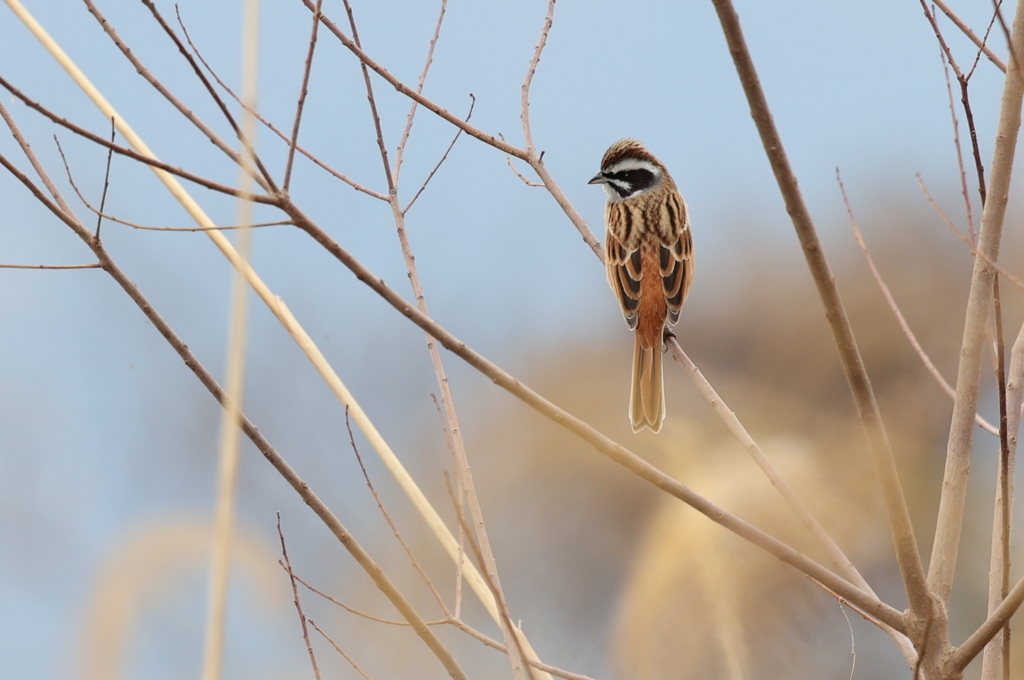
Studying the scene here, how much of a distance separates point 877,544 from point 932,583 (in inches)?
184

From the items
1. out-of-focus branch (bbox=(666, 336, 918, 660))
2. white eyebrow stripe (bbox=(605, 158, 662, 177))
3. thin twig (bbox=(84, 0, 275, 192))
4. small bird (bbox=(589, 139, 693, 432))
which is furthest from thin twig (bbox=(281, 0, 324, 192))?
white eyebrow stripe (bbox=(605, 158, 662, 177))

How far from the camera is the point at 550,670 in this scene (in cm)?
159

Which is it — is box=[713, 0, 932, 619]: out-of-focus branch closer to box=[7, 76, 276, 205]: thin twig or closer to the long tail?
box=[7, 76, 276, 205]: thin twig

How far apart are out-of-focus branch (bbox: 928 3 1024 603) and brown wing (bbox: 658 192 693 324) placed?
1705mm

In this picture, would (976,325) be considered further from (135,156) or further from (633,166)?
(633,166)

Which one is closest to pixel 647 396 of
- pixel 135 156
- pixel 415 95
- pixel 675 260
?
pixel 675 260

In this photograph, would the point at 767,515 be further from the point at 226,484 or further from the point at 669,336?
the point at 226,484

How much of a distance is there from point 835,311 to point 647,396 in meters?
1.87

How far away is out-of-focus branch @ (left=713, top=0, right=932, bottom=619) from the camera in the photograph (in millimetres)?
1340

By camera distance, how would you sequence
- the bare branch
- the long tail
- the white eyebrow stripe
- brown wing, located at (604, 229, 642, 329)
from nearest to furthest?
the bare branch
the long tail
brown wing, located at (604, 229, 642, 329)
the white eyebrow stripe

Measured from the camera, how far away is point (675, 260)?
356 centimetres

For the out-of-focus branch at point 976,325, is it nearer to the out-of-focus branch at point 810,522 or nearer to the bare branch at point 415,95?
the out-of-focus branch at point 810,522

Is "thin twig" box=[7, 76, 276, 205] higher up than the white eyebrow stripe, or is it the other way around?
the white eyebrow stripe

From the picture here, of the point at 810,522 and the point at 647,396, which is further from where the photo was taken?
the point at 647,396
